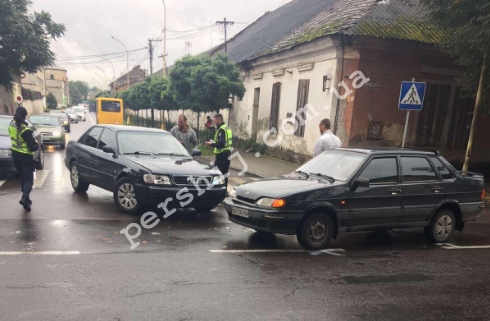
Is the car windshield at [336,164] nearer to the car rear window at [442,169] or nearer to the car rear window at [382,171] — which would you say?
the car rear window at [382,171]

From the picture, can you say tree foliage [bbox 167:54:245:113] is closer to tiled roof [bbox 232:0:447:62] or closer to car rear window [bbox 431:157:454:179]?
tiled roof [bbox 232:0:447:62]

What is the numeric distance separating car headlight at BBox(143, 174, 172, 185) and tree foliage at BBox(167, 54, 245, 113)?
43.3 ft

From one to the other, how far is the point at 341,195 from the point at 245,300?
248cm

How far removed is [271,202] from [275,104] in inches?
565

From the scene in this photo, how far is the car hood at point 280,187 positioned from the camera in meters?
5.96

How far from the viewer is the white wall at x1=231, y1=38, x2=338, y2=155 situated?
1512 centimetres

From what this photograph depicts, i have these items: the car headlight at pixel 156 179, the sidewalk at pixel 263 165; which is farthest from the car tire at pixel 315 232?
the sidewalk at pixel 263 165

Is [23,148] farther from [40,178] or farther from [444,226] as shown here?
[444,226]

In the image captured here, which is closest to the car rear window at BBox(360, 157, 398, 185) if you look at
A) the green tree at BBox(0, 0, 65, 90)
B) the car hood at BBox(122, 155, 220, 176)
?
the car hood at BBox(122, 155, 220, 176)

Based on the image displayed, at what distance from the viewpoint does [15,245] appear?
546 centimetres

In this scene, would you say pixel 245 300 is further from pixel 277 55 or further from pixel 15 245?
pixel 277 55

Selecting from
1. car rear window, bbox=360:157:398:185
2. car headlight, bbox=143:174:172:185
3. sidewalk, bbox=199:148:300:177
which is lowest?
sidewalk, bbox=199:148:300:177

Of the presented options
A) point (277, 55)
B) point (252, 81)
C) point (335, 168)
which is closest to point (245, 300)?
point (335, 168)

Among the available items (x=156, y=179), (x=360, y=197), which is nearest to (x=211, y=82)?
(x=156, y=179)
